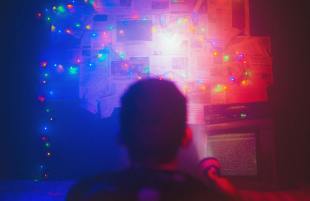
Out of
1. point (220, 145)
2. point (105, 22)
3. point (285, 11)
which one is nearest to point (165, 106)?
point (220, 145)

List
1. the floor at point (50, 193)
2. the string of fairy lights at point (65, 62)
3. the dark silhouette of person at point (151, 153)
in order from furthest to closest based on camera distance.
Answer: the string of fairy lights at point (65, 62) < the floor at point (50, 193) < the dark silhouette of person at point (151, 153)

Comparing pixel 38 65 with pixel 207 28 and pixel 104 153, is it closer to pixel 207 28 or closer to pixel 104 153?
pixel 104 153

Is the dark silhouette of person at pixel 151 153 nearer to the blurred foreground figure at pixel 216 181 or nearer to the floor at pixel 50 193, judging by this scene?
the blurred foreground figure at pixel 216 181

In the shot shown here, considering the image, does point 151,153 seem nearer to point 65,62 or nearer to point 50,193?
point 50,193

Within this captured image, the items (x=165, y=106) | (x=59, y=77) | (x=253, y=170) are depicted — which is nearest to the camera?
(x=165, y=106)

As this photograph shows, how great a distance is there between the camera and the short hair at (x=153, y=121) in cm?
82

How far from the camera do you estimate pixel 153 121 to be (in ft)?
2.72

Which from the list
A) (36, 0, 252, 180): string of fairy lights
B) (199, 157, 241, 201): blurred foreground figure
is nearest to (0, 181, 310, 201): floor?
(36, 0, 252, 180): string of fairy lights

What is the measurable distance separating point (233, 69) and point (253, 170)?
0.97 metres

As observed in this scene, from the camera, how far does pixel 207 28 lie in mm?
3154

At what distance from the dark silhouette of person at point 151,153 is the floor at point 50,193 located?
6.46 ft

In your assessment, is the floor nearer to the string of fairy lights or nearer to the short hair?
the string of fairy lights

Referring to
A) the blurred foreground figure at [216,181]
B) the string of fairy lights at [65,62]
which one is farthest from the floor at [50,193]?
the blurred foreground figure at [216,181]

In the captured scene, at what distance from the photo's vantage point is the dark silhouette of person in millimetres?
732
